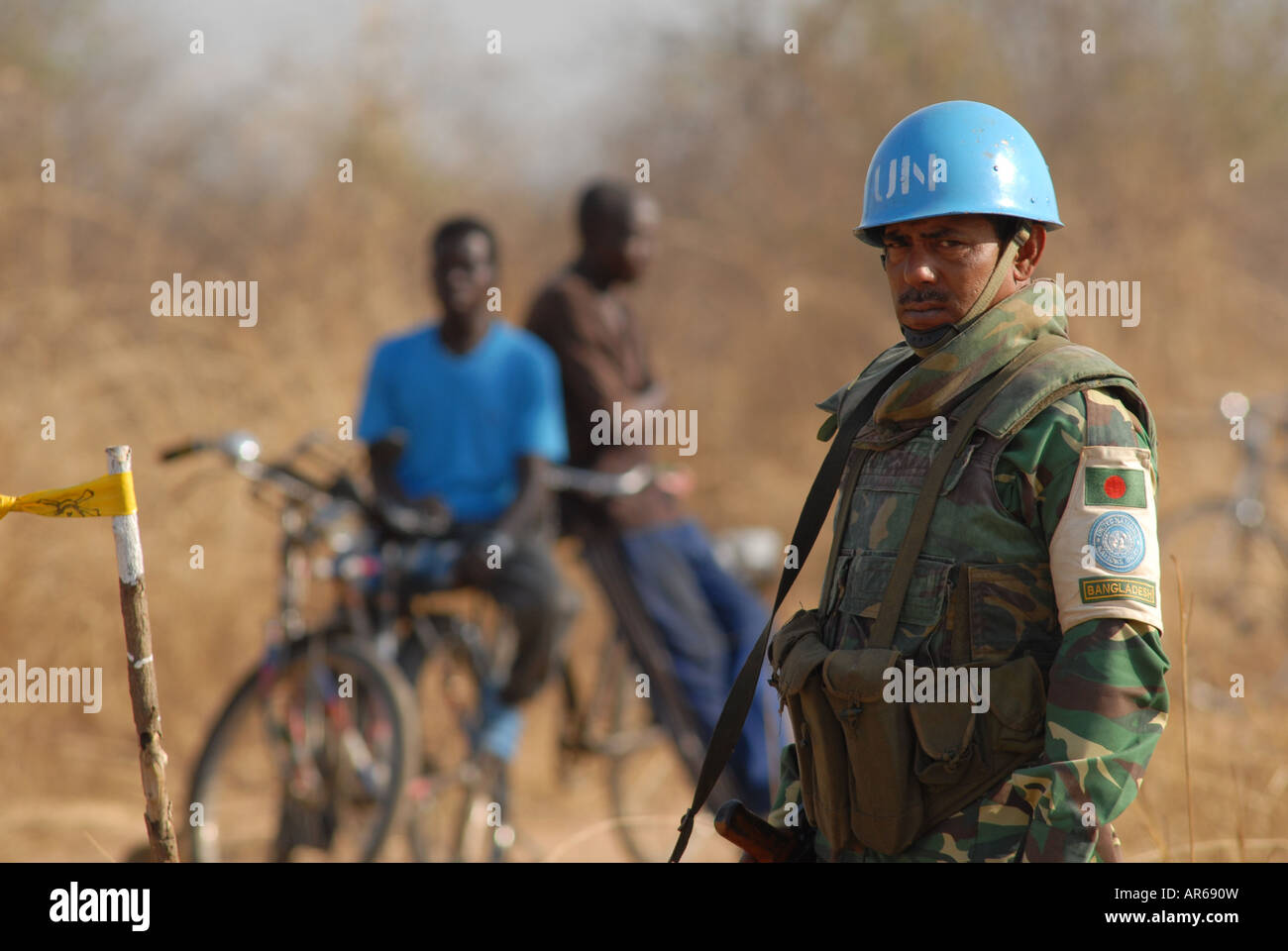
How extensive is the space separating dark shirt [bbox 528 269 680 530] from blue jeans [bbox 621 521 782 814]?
150 millimetres

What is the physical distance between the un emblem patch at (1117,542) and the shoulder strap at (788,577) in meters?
0.47

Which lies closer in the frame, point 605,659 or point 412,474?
point 412,474

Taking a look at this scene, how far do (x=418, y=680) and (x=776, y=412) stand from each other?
7.00 meters

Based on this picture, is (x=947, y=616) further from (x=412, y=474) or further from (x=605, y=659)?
(x=605, y=659)

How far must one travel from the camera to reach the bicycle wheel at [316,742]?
15.5 feet

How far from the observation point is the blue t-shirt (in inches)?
214

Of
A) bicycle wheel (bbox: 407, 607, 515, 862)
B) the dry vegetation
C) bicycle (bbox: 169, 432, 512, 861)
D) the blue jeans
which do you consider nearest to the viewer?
bicycle (bbox: 169, 432, 512, 861)

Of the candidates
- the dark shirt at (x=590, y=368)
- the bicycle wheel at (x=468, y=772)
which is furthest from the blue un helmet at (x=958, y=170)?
the dark shirt at (x=590, y=368)

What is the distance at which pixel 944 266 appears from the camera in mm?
2055

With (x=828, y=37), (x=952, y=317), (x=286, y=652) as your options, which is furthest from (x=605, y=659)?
(x=828, y=37)

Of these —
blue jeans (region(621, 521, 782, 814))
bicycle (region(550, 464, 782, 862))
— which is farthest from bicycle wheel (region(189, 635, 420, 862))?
blue jeans (region(621, 521, 782, 814))

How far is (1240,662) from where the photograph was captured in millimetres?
7566

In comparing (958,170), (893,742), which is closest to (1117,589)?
(893,742)

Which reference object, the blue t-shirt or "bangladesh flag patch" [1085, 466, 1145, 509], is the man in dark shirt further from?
"bangladesh flag patch" [1085, 466, 1145, 509]
